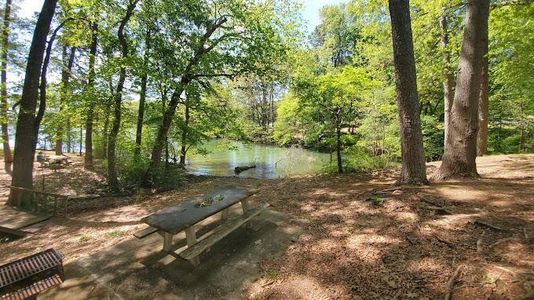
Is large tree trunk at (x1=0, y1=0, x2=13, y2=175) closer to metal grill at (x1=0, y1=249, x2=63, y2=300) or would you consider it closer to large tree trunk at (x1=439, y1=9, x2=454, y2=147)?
metal grill at (x1=0, y1=249, x2=63, y2=300)

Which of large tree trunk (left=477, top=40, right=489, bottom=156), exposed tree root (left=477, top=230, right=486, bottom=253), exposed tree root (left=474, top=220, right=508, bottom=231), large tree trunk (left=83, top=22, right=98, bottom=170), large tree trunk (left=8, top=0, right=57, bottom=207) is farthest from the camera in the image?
large tree trunk (left=477, top=40, right=489, bottom=156)

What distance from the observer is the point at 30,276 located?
2709mm

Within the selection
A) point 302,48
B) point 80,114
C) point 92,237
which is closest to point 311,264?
point 92,237

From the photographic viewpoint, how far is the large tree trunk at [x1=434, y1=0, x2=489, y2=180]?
5.06 m

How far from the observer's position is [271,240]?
395 centimetres

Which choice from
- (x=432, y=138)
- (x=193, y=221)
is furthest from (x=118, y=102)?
(x=432, y=138)

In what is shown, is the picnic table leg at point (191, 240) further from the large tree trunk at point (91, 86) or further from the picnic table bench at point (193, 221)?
the large tree trunk at point (91, 86)

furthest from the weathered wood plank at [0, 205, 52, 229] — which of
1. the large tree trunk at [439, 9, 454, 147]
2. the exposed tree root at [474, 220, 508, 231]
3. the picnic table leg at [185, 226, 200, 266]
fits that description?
the large tree trunk at [439, 9, 454, 147]

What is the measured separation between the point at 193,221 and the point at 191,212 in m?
0.35

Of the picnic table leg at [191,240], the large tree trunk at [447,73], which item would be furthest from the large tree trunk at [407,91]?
the large tree trunk at [447,73]

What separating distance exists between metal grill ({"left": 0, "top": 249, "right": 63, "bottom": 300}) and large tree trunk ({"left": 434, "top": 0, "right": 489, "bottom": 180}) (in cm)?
619

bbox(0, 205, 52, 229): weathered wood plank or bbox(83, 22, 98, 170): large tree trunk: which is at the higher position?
bbox(83, 22, 98, 170): large tree trunk

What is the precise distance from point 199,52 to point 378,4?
19.7 feet

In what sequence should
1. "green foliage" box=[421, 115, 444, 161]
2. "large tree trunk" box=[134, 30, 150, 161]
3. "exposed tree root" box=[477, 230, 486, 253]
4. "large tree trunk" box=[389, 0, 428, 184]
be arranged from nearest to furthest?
"exposed tree root" box=[477, 230, 486, 253] < "large tree trunk" box=[389, 0, 428, 184] < "large tree trunk" box=[134, 30, 150, 161] < "green foliage" box=[421, 115, 444, 161]
